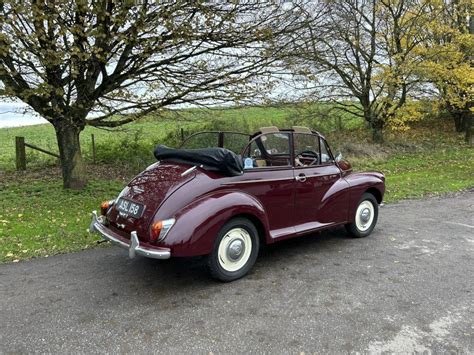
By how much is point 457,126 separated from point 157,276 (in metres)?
20.9

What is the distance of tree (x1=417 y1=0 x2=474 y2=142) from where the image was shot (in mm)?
15195

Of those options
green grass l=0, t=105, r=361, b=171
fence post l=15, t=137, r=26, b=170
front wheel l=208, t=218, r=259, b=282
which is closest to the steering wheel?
front wheel l=208, t=218, r=259, b=282

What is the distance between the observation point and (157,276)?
4.79 meters

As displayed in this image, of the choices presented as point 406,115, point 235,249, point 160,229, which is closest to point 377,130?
point 406,115

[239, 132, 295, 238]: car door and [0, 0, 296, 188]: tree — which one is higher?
[0, 0, 296, 188]: tree

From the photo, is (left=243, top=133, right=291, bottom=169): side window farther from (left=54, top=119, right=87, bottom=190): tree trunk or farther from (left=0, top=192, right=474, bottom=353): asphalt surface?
(left=54, top=119, right=87, bottom=190): tree trunk

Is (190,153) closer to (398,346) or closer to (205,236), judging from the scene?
(205,236)

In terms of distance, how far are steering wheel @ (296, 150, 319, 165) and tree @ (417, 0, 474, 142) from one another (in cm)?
1103

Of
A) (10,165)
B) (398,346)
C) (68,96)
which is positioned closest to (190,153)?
(398,346)

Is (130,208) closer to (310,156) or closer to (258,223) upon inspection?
(258,223)

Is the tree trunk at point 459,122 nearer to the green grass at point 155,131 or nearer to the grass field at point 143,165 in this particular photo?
the grass field at point 143,165

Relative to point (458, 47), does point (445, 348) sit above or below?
below

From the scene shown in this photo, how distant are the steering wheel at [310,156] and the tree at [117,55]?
11.5 ft

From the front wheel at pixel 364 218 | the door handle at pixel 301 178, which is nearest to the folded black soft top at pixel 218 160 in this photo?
the door handle at pixel 301 178
